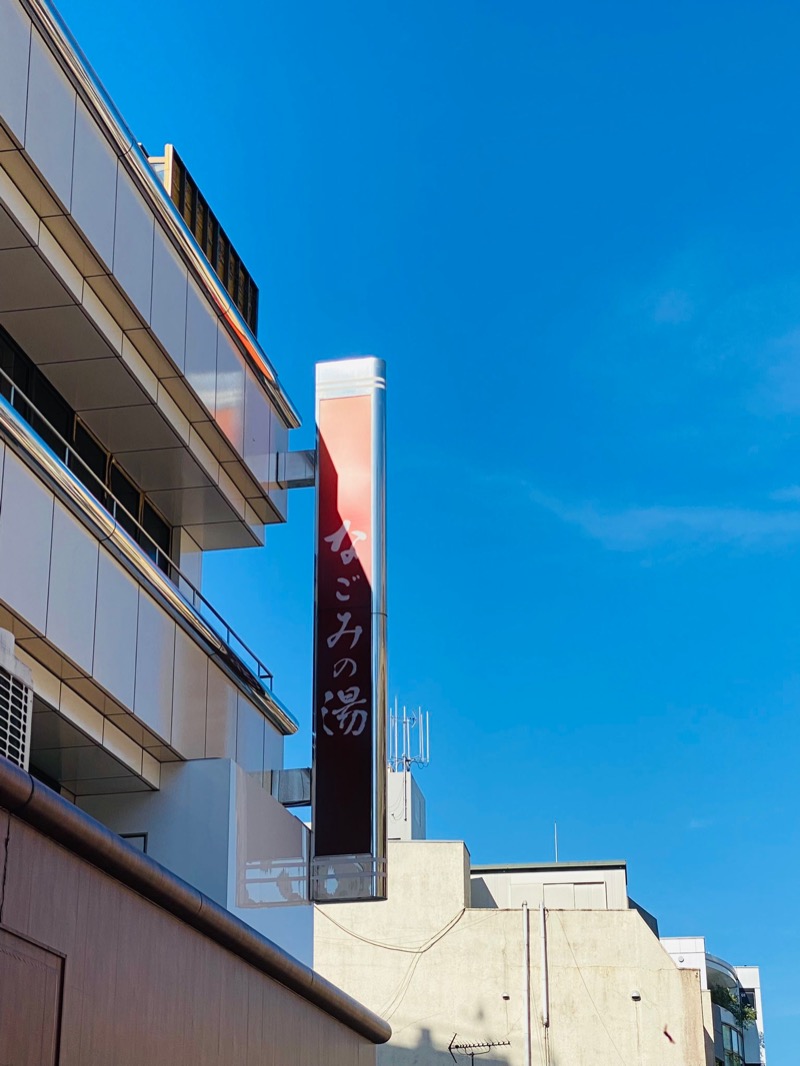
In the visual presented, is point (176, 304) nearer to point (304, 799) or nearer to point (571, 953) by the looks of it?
point (304, 799)

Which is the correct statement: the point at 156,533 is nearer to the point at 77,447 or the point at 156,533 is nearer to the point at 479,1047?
the point at 77,447

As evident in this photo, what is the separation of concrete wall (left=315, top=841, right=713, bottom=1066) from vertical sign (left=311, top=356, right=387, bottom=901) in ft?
112

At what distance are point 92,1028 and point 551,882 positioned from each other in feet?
163

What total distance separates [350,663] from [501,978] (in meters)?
35.7

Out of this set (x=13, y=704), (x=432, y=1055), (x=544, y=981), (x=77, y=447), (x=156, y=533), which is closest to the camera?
(x=13, y=704)

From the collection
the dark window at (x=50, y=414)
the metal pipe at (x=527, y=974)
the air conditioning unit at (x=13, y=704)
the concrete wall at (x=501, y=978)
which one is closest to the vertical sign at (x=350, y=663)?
the dark window at (x=50, y=414)

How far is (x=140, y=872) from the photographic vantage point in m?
9.10

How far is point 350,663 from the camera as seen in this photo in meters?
15.1

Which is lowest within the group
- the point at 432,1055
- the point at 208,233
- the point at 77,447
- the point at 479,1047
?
the point at 432,1055

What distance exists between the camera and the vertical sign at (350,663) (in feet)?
48.7

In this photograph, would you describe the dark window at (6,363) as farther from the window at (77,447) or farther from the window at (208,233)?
the window at (208,233)

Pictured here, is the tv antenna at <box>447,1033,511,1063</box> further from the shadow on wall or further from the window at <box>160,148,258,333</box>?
the window at <box>160,148,258,333</box>

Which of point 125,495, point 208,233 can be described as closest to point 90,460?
point 125,495

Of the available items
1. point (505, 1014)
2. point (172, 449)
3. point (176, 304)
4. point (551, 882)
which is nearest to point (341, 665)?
point (172, 449)
